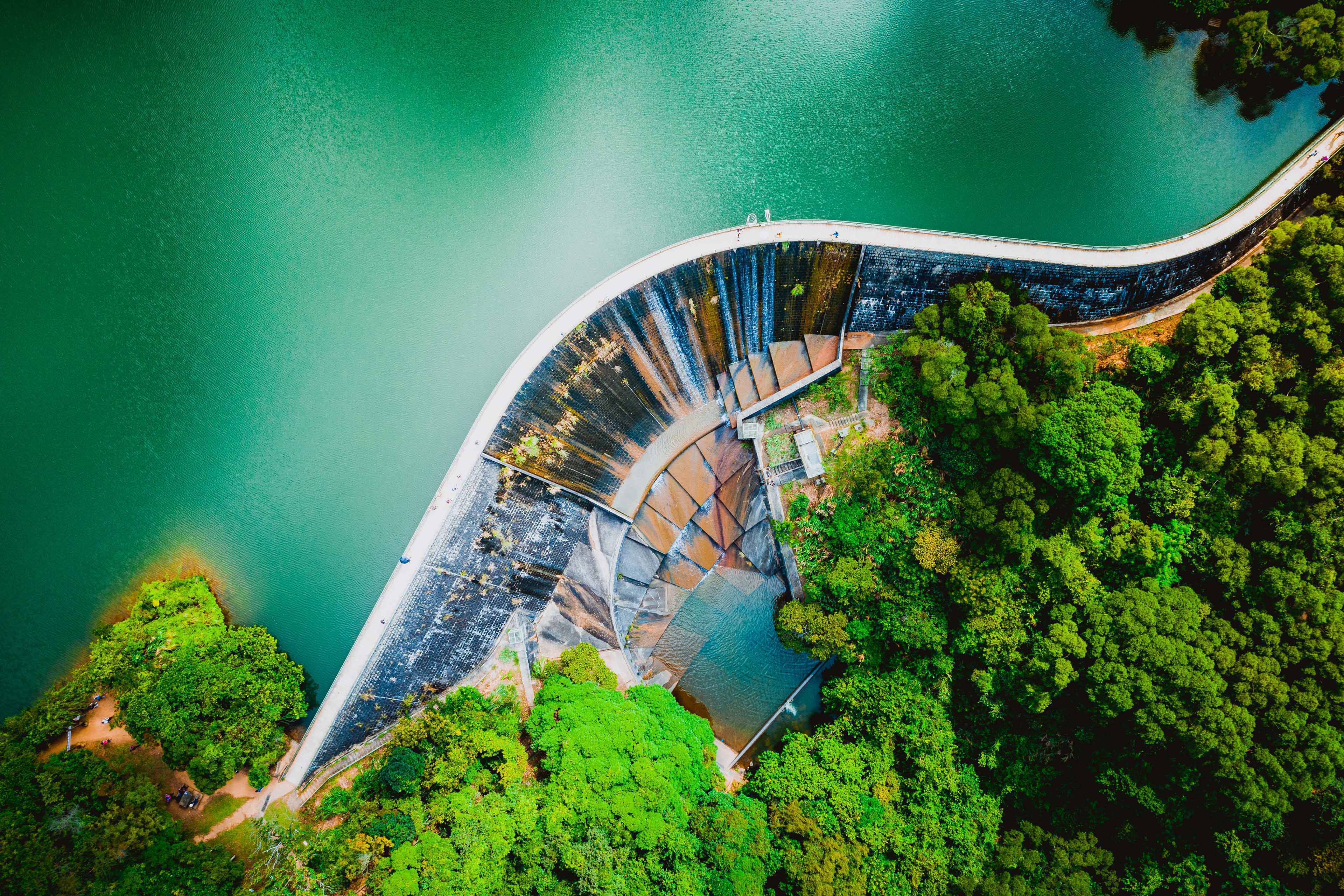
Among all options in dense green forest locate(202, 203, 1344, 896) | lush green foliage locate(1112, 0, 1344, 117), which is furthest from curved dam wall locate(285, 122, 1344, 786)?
lush green foliage locate(1112, 0, 1344, 117)

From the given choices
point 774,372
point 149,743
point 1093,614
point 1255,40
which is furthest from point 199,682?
point 1255,40

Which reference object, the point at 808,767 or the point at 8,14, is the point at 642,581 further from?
the point at 8,14

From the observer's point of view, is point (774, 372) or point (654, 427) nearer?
point (774, 372)

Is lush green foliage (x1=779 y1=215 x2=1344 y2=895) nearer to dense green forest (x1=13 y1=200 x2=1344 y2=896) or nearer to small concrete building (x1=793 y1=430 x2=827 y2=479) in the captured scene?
dense green forest (x1=13 y1=200 x2=1344 y2=896)

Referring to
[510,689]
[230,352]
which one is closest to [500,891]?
[510,689]

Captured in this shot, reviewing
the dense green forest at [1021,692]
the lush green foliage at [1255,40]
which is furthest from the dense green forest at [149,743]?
the lush green foliage at [1255,40]

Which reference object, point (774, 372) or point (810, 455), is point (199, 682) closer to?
point (810, 455)
